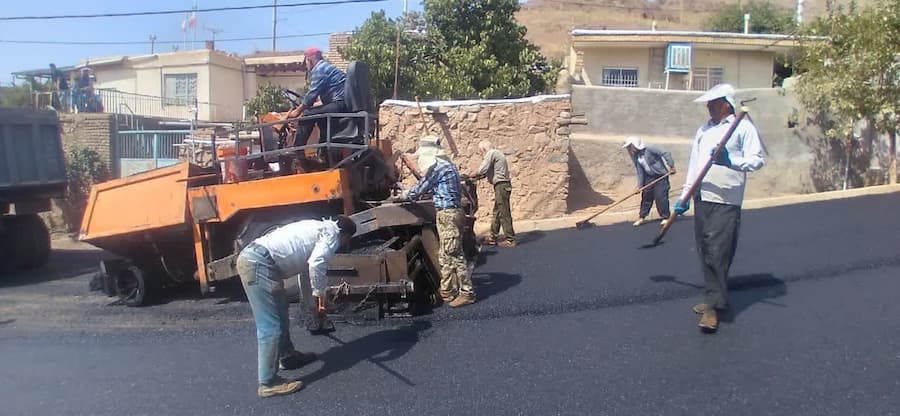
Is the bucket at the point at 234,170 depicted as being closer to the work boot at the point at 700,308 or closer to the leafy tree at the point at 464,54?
the work boot at the point at 700,308

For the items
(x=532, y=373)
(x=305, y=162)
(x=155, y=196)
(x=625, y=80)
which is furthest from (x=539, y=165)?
(x=625, y=80)

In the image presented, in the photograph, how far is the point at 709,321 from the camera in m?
4.85

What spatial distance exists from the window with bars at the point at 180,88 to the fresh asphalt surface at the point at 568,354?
20.0 metres

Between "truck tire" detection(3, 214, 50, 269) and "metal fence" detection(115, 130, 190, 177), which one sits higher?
"metal fence" detection(115, 130, 190, 177)

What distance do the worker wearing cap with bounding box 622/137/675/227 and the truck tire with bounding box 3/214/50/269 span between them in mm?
8554

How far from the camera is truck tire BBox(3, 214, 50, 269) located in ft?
33.3

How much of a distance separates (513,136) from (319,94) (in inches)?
188

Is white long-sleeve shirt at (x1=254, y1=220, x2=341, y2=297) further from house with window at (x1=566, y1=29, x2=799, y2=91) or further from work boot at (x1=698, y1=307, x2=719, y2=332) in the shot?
house with window at (x1=566, y1=29, x2=799, y2=91)

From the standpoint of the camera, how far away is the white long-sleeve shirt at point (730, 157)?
4668 millimetres

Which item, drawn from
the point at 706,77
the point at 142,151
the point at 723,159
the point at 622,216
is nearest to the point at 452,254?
the point at 723,159

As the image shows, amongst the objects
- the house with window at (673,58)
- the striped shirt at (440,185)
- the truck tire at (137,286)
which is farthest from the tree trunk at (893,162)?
the truck tire at (137,286)

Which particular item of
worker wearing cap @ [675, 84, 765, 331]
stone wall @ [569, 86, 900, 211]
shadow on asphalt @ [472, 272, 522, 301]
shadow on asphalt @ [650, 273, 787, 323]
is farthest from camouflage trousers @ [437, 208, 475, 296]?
stone wall @ [569, 86, 900, 211]

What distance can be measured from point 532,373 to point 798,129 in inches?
425

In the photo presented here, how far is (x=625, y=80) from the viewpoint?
776 inches
